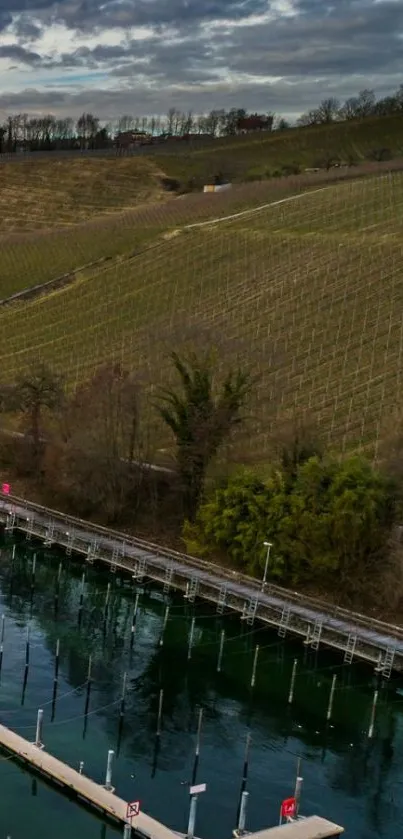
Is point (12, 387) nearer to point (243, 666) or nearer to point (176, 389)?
point (176, 389)

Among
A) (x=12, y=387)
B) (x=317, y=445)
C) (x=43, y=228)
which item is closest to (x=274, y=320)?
(x=12, y=387)

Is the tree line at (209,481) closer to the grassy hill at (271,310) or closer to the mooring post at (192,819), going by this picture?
the grassy hill at (271,310)

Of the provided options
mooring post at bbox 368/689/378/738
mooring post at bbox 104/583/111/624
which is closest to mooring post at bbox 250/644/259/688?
mooring post at bbox 368/689/378/738

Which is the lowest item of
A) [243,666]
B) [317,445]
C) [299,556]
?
[243,666]

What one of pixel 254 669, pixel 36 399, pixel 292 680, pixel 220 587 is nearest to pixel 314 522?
pixel 220 587

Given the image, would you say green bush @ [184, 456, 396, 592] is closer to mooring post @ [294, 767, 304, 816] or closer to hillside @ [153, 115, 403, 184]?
mooring post @ [294, 767, 304, 816]

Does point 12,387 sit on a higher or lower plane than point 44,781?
higher
